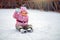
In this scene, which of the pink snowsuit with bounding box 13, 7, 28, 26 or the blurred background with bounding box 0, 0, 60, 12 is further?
the blurred background with bounding box 0, 0, 60, 12

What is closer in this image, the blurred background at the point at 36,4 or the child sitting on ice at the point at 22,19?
the child sitting on ice at the point at 22,19

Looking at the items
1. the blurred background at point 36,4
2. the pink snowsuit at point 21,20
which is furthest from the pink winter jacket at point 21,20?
the blurred background at point 36,4

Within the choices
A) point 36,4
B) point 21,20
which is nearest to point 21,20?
point 21,20

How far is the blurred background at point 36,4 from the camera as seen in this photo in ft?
7.97

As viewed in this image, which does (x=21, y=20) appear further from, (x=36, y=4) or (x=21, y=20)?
(x=36, y=4)

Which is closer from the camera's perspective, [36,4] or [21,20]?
[21,20]

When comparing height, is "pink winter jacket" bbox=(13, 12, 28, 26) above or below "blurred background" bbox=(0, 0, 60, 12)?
above

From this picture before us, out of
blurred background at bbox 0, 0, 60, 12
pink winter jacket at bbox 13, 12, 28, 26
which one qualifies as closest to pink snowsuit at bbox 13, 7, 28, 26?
pink winter jacket at bbox 13, 12, 28, 26

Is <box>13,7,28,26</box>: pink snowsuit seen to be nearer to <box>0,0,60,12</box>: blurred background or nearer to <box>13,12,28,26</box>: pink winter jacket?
<box>13,12,28,26</box>: pink winter jacket

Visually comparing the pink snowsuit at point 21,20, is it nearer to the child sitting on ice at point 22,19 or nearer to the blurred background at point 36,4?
the child sitting on ice at point 22,19

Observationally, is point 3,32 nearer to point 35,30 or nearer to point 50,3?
point 35,30

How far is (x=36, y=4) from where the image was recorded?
2545mm

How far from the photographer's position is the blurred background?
243 cm

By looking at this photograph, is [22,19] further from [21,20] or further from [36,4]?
[36,4]
